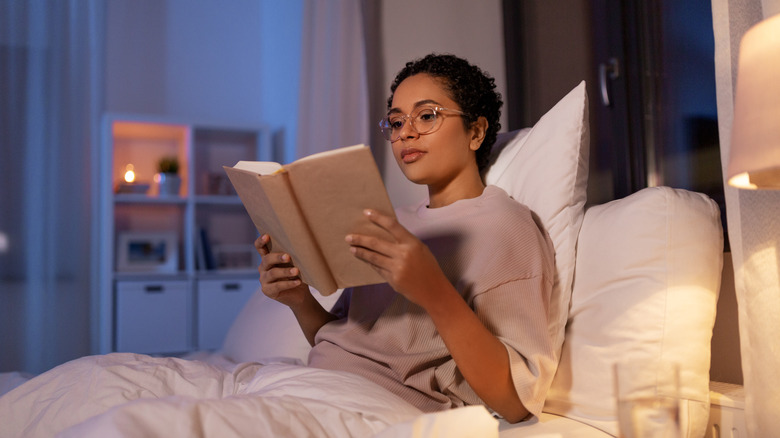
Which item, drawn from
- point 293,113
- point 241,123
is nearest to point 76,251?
point 241,123

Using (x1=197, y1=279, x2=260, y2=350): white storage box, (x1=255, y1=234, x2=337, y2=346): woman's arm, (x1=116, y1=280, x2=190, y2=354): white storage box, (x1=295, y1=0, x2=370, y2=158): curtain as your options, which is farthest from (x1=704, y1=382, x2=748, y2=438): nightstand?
(x1=116, y1=280, x2=190, y2=354): white storage box

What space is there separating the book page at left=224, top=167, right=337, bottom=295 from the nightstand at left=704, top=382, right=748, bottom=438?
0.69 meters

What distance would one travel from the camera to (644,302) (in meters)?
1.09

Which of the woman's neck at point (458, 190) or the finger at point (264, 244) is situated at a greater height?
the woman's neck at point (458, 190)

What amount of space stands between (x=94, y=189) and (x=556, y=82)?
2.27m

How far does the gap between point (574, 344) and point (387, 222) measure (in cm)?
48

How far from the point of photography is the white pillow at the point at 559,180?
4.02 ft

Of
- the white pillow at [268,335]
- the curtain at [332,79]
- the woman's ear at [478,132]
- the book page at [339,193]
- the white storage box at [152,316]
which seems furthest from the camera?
the white storage box at [152,316]

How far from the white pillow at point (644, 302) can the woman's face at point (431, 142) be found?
328 mm

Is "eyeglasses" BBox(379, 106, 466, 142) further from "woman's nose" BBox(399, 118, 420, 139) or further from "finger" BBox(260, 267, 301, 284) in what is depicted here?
"finger" BBox(260, 267, 301, 284)

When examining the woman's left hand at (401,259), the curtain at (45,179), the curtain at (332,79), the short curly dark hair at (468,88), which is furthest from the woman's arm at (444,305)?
the curtain at (45,179)

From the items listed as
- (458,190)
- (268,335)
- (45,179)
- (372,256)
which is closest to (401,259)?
(372,256)

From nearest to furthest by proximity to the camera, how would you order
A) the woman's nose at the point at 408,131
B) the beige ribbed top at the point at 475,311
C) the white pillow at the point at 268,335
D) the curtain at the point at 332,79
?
the beige ribbed top at the point at 475,311 → the woman's nose at the point at 408,131 → the white pillow at the point at 268,335 → the curtain at the point at 332,79

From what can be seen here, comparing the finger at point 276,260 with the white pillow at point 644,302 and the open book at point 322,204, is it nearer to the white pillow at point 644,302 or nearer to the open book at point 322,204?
the open book at point 322,204
